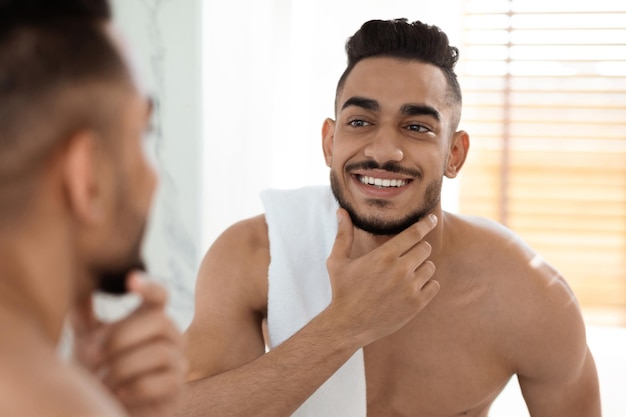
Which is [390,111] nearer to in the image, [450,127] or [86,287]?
[450,127]

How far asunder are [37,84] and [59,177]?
0.21ft

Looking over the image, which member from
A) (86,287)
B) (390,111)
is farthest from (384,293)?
(86,287)

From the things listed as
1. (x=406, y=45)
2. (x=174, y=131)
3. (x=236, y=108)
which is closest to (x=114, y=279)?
(x=406, y=45)

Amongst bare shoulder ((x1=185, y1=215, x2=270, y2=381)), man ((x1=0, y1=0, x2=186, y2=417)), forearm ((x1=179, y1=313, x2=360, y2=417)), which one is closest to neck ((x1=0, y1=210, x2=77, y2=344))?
man ((x1=0, y1=0, x2=186, y2=417))

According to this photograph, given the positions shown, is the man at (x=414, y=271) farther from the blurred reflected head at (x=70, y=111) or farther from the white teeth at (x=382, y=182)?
the blurred reflected head at (x=70, y=111)

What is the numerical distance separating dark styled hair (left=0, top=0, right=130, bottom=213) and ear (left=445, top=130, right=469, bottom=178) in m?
0.98

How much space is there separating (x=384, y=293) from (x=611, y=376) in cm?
117

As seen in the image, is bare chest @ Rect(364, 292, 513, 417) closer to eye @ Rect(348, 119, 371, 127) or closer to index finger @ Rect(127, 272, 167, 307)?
eye @ Rect(348, 119, 371, 127)

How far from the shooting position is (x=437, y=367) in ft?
4.76

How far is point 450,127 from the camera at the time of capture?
142 centimetres

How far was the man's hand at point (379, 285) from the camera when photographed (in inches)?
48.0

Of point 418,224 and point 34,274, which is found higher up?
point 34,274

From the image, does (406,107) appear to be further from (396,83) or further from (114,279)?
(114,279)

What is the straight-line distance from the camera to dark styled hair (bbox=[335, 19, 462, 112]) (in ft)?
4.60
